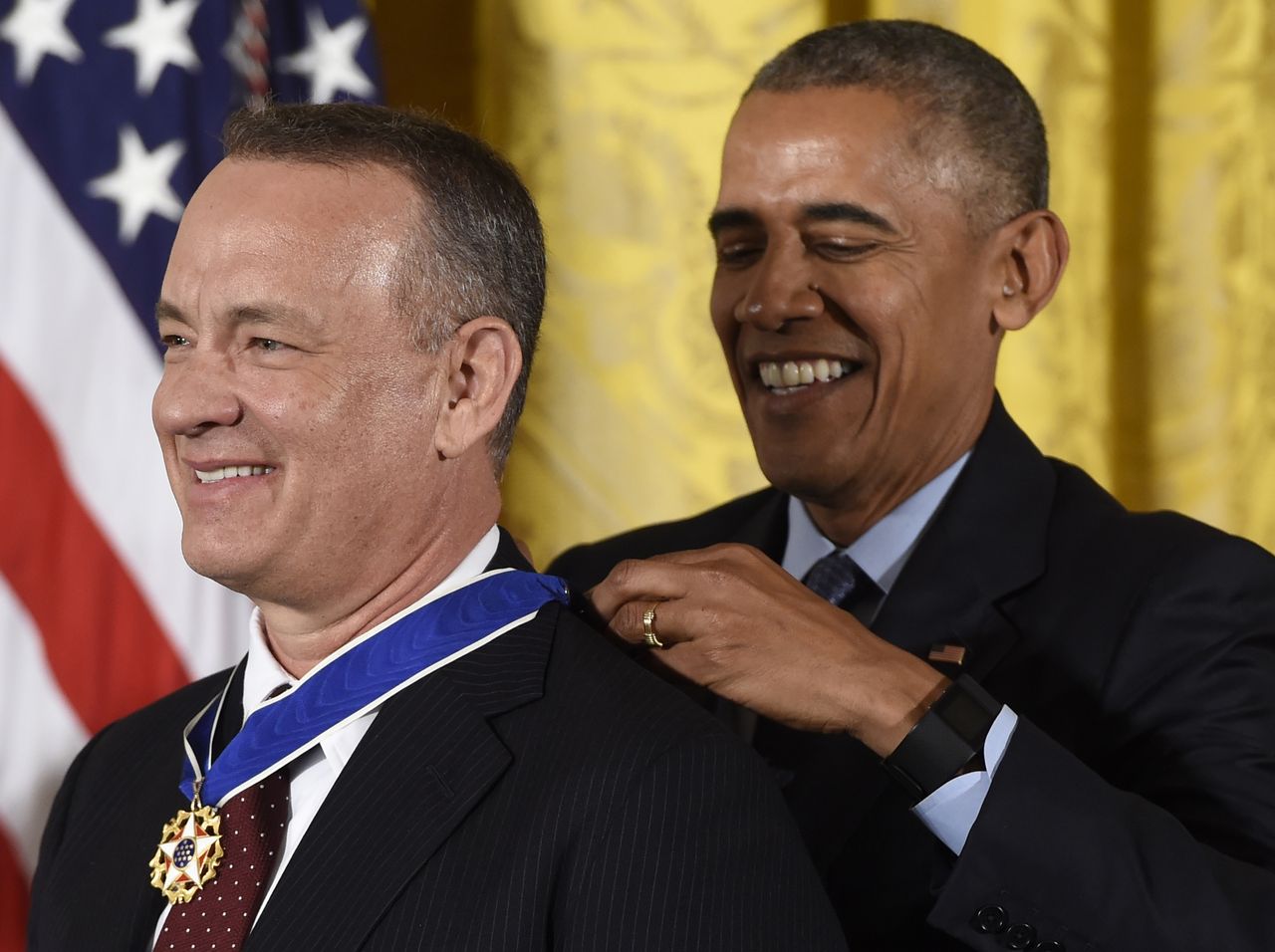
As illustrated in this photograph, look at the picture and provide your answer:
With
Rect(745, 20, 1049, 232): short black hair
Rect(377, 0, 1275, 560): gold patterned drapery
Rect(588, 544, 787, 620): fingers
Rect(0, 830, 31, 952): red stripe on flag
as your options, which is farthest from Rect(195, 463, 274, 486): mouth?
Rect(377, 0, 1275, 560): gold patterned drapery

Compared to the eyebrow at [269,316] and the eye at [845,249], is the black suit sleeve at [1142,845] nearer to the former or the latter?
the eye at [845,249]

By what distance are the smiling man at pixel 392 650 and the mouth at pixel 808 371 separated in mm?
596

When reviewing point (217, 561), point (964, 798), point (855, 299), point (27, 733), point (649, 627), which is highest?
point (855, 299)

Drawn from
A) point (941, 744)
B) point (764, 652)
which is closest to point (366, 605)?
point (764, 652)

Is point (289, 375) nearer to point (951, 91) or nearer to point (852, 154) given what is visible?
point (852, 154)

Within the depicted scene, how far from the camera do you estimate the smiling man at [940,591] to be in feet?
4.89

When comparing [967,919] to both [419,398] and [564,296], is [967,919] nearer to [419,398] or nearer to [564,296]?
[419,398]

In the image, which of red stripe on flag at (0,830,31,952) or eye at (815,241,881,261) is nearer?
eye at (815,241,881,261)

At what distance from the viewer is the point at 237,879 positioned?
4.18 ft

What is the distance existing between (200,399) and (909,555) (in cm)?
91

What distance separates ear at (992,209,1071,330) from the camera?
76.5 inches

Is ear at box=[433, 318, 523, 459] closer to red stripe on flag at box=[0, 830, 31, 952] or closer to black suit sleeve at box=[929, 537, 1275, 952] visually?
black suit sleeve at box=[929, 537, 1275, 952]

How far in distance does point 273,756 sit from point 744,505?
1.08 meters

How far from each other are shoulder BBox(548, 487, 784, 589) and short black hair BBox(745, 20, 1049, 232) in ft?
1.66
